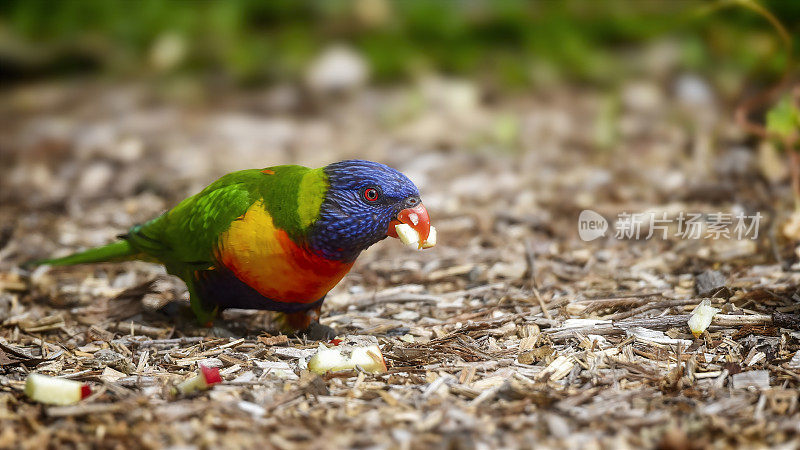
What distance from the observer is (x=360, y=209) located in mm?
2764

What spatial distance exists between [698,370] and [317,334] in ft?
5.21

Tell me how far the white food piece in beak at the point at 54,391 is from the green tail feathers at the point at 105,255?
3.41 feet

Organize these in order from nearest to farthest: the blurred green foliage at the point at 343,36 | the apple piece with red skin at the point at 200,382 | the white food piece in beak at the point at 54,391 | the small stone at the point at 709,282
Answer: the white food piece in beak at the point at 54,391
the apple piece with red skin at the point at 200,382
the small stone at the point at 709,282
the blurred green foliage at the point at 343,36

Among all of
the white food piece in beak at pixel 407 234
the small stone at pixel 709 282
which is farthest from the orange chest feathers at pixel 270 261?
the small stone at pixel 709 282

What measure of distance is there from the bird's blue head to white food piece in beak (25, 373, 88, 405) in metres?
0.99

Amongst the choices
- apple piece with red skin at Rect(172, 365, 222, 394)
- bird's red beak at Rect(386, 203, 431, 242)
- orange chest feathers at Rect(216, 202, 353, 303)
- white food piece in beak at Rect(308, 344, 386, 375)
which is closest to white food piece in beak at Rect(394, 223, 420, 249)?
bird's red beak at Rect(386, 203, 431, 242)

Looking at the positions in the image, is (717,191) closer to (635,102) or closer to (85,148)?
(635,102)

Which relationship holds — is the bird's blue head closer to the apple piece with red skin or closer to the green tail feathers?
the apple piece with red skin

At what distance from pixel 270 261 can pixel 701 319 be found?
180 centimetres

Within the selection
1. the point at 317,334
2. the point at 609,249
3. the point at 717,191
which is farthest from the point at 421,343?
the point at 717,191

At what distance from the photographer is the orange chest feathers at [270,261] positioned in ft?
9.26

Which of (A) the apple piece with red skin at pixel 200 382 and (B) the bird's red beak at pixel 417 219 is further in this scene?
(B) the bird's red beak at pixel 417 219

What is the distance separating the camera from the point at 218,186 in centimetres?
307

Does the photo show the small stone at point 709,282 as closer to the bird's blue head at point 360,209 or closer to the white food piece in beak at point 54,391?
the bird's blue head at point 360,209
